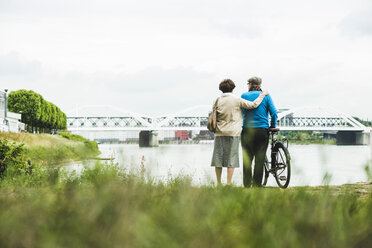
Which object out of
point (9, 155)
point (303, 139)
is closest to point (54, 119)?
point (9, 155)

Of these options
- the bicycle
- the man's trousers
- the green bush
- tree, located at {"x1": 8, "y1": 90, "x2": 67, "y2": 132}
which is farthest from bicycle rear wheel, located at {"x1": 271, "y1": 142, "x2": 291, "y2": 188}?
tree, located at {"x1": 8, "y1": 90, "x2": 67, "y2": 132}

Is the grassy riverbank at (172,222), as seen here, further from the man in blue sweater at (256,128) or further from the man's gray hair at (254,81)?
the man's gray hair at (254,81)

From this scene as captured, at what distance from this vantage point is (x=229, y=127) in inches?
287

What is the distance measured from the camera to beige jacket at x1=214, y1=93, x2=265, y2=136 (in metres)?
7.29

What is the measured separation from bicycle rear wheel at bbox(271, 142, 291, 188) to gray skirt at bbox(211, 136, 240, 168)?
2.73ft

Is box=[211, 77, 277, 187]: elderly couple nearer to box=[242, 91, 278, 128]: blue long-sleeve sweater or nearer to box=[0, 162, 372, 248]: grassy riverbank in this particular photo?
box=[242, 91, 278, 128]: blue long-sleeve sweater

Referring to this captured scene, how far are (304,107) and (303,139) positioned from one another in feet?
425

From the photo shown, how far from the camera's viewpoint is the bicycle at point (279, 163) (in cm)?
753

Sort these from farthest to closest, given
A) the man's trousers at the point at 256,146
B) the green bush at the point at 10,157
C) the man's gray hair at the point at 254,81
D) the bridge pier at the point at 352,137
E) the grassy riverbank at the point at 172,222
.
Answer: the bridge pier at the point at 352,137, the green bush at the point at 10,157, the man's gray hair at the point at 254,81, the man's trousers at the point at 256,146, the grassy riverbank at the point at 172,222

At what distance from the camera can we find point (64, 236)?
223 centimetres

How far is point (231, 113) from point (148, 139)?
10788 centimetres

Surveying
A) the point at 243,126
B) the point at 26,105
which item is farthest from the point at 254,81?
the point at 26,105

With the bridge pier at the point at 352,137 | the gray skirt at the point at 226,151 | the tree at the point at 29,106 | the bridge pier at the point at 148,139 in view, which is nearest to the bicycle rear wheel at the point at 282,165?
the gray skirt at the point at 226,151

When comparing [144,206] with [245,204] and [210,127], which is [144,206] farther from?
[210,127]
